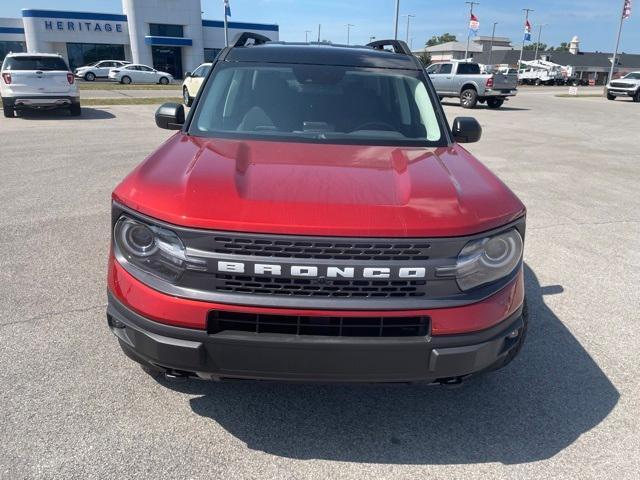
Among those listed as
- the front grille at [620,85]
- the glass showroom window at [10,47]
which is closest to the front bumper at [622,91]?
the front grille at [620,85]

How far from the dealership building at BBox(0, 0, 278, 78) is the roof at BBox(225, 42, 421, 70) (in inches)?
2134

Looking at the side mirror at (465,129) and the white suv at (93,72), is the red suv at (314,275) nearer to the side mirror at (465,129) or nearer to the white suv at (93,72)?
the side mirror at (465,129)

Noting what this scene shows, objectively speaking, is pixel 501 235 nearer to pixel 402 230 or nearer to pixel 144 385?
pixel 402 230

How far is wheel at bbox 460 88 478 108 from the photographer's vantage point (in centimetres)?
2356

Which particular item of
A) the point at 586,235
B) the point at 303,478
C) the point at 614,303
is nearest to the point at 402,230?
the point at 303,478

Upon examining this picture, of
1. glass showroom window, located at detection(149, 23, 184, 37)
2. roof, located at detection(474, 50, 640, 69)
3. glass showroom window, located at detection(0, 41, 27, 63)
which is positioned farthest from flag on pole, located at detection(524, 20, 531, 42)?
glass showroom window, located at detection(0, 41, 27, 63)

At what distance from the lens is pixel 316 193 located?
233 centimetres

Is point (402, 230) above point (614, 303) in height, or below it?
above

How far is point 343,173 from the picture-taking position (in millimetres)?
2623

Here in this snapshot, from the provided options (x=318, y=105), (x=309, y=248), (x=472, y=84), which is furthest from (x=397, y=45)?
(x=472, y=84)

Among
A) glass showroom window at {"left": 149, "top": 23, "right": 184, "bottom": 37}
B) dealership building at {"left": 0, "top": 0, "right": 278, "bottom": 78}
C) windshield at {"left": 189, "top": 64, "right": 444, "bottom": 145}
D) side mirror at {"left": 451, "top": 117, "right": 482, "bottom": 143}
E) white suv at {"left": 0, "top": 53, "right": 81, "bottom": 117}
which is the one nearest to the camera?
windshield at {"left": 189, "top": 64, "right": 444, "bottom": 145}

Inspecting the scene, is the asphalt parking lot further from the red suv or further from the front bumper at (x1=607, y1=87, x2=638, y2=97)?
the front bumper at (x1=607, y1=87, x2=638, y2=97)

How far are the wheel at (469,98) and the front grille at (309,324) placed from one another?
23223mm

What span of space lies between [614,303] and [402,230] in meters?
2.96
